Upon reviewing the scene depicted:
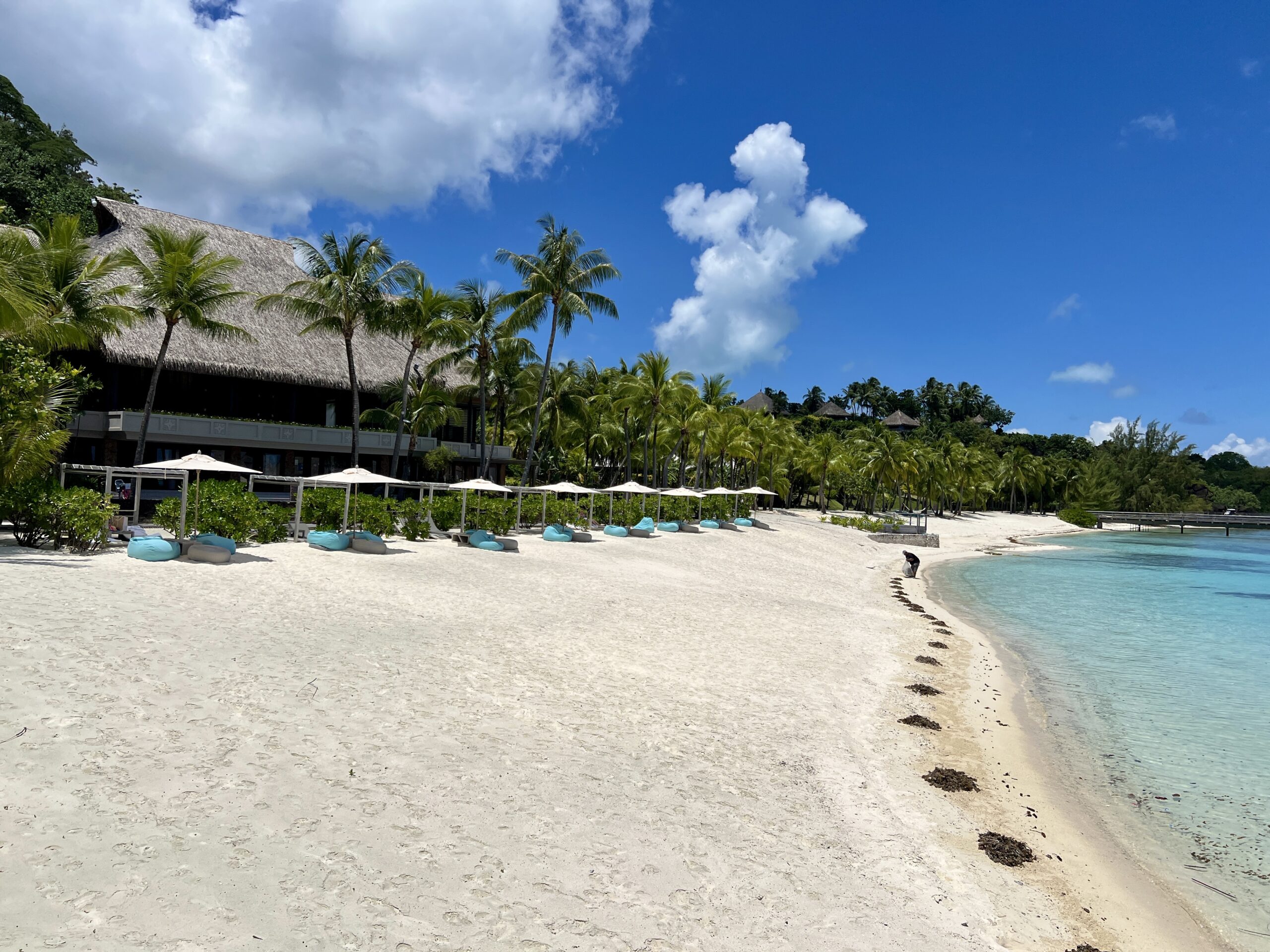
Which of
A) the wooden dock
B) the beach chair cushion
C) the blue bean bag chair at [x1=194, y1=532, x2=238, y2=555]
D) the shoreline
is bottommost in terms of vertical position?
the shoreline

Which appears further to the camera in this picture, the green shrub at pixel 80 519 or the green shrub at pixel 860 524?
the green shrub at pixel 860 524

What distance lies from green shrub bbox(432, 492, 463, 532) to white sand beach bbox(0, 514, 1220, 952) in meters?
10.2

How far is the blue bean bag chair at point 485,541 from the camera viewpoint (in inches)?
807

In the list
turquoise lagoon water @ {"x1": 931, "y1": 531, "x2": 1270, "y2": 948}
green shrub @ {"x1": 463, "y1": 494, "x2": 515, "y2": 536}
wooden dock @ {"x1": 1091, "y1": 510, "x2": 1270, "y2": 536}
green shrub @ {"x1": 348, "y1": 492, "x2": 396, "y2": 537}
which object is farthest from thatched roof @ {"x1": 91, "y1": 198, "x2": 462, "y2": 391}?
wooden dock @ {"x1": 1091, "y1": 510, "x2": 1270, "y2": 536}

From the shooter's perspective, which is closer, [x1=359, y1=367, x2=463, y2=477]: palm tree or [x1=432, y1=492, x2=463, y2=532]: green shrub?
[x1=432, y1=492, x2=463, y2=532]: green shrub

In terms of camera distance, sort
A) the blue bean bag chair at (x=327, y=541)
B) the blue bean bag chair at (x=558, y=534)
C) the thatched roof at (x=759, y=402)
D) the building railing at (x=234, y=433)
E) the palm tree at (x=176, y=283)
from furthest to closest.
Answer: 1. the thatched roof at (x=759, y=402)
2. the building railing at (x=234, y=433)
3. the blue bean bag chair at (x=558, y=534)
4. the palm tree at (x=176, y=283)
5. the blue bean bag chair at (x=327, y=541)

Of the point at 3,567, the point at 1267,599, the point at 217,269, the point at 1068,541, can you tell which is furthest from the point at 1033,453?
the point at 3,567

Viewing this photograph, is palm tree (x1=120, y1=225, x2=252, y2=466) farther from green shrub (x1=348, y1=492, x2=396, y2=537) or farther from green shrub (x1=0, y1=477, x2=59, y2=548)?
green shrub (x1=0, y1=477, x2=59, y2=548)

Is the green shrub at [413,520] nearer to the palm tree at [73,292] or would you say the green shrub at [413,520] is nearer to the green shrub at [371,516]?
the green shrub at [371,516]

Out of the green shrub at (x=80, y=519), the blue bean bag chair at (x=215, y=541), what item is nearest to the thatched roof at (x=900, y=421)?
the blue bean bag chair at (x=215, y=541)

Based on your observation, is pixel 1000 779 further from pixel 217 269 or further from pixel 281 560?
pixel 217 269

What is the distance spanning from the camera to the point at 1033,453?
103625 millimetres

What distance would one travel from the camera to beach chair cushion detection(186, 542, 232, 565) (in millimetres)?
13898

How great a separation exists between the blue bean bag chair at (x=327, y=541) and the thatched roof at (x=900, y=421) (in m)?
97.6
